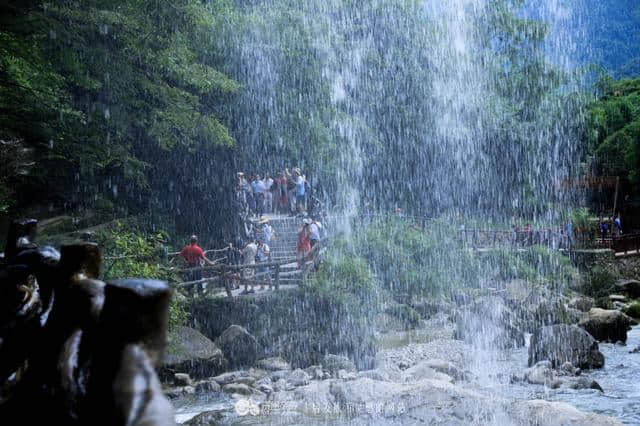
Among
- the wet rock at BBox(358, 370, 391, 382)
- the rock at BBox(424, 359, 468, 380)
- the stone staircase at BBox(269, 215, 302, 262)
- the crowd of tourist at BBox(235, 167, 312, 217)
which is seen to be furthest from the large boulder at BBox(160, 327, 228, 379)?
the crowd of tourist at BBox(235, 167, 312, 217)

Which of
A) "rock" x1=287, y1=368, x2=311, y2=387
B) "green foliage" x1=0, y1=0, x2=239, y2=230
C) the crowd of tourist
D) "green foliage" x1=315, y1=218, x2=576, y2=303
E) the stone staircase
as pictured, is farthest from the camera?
the crowd of tourist

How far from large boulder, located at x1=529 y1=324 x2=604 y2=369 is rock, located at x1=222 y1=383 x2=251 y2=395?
6.77 metres

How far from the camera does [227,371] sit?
14.8m

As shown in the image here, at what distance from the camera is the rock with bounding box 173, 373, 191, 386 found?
13.6 metres

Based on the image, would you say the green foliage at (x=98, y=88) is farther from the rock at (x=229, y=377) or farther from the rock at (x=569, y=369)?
the rock at (x=569, y=369)

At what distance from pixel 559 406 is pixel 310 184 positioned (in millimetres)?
19980

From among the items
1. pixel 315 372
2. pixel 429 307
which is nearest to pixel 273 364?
pixel 315 372

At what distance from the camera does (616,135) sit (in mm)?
44375

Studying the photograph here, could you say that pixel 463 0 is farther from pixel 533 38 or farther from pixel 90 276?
pixel 90 276

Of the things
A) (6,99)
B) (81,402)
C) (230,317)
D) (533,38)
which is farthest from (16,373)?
(533,38)

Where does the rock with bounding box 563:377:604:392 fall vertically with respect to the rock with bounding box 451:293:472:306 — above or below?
below

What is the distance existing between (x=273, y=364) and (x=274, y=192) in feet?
40.1

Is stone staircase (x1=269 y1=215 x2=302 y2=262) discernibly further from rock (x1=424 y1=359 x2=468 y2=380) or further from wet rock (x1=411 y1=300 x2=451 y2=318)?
rock (x1=424 y1=359 x2=468 y2=380)

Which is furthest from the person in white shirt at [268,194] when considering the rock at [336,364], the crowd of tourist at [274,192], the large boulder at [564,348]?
the large boulder at [564,348]
